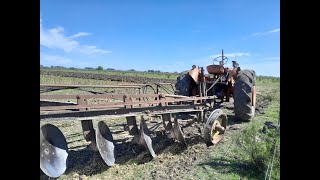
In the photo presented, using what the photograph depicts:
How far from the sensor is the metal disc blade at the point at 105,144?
434 centimetres

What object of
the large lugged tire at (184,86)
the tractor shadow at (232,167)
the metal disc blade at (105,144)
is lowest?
the tractor shadow at (232,167)

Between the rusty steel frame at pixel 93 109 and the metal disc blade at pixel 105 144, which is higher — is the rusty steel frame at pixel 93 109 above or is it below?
above

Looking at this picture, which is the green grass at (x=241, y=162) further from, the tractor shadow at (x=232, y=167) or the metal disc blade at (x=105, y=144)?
the metal disc blade at (x=105, y=144)

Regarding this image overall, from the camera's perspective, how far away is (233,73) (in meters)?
7.90

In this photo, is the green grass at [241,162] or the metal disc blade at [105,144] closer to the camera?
the green grass at [241,162]

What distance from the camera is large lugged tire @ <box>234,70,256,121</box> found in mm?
6680

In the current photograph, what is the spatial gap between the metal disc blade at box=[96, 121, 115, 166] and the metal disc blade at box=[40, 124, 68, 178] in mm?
597

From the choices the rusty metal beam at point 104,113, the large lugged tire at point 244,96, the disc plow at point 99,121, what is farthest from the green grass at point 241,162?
the large lugged tire at point 244,96

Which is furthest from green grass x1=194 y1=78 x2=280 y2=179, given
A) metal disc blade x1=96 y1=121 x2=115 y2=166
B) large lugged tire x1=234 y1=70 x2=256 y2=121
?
large lugged tire x1=234 y1=70 x2=256 y2=121

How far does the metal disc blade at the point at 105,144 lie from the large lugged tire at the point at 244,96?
3429mm

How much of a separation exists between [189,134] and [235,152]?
1.21m

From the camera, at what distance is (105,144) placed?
448 centimetres

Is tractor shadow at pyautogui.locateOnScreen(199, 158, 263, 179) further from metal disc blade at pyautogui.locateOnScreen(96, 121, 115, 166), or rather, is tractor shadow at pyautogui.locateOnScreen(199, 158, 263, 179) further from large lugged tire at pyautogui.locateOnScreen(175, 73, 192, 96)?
large lugged tire at pyautogui.locateOnScreen(175, 73, 192, 96)
